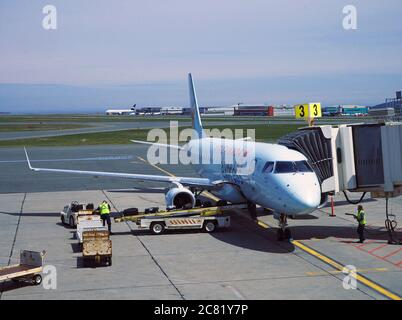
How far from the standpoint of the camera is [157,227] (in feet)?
99.0

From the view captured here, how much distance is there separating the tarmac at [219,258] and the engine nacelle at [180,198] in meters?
2.92

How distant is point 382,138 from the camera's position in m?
27.7

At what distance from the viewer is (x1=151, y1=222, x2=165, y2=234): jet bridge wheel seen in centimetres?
3008

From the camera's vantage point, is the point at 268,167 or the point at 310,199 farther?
the point at 268,167

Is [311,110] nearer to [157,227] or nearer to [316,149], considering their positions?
[316,149]

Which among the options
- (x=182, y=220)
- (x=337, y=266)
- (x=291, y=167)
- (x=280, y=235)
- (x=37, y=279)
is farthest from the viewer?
(x=182, y=220)

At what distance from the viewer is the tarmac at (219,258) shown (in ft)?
65.6

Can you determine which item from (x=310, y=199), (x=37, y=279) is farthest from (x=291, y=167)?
(x=37, y=279)

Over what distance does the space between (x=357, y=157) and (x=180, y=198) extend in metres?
11.1

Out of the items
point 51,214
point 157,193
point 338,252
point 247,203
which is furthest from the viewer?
point 157,193
